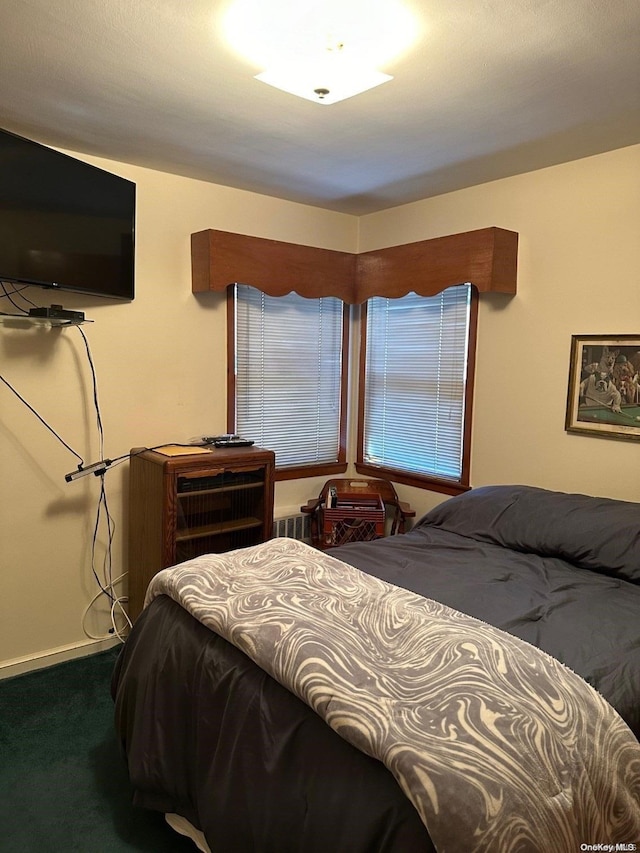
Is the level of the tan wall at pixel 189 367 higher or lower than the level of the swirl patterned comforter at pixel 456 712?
higher

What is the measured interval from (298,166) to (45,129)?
1180mm

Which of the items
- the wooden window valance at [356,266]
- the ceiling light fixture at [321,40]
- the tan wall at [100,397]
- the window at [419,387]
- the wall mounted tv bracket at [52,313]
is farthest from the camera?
the window at [419,387]

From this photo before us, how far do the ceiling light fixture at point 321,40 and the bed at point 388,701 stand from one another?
5.41 feet

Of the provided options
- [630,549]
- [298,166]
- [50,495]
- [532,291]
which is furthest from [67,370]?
[630,549]

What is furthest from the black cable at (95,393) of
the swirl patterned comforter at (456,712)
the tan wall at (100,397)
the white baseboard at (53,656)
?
the swirl patterned comforter at (456,712)

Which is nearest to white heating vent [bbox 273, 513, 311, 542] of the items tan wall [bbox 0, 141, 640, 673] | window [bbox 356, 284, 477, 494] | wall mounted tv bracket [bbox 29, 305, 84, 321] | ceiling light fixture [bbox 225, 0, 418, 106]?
window [bbox 356, 284, 477, 494]

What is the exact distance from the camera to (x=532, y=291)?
3.12m

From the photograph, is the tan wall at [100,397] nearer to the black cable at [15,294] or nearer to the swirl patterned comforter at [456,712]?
the black cable at [15,294]

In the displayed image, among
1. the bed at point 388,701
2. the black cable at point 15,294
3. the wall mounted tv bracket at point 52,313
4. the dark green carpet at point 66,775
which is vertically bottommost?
the dark green carpet at point 66,775

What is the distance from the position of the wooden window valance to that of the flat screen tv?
48 centimetres

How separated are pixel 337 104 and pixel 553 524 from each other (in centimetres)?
194

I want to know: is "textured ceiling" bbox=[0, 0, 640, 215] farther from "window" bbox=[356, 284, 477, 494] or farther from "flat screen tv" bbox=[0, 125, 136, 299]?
"window" bbox=[356, 284, 477, 494]

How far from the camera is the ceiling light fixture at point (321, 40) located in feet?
5.54

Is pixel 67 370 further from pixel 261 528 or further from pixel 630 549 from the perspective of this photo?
pixel 630 549
